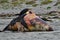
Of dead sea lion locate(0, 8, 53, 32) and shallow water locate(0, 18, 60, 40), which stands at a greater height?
dead sea lion locate(0, 8, 53, 32)

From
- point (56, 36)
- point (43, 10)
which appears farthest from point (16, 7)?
point (56, 36)

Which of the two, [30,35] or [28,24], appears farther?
[28,24]

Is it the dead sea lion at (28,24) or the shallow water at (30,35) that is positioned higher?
the dead sea lion at (28,24)

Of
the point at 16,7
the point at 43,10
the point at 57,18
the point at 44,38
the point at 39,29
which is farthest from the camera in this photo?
the point at 16,7

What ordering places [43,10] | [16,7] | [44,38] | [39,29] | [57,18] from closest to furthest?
[44,38]
[39,29]
[57,18]
[43,10]
[16,7]

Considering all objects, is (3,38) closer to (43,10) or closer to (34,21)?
(34,21)

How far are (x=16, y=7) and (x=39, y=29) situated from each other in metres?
9.36

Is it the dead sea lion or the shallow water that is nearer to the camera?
the shallow water

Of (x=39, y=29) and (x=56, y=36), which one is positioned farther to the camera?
(x=39, y=29)

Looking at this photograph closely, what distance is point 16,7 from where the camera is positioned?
68.4ft

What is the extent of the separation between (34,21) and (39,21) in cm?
13

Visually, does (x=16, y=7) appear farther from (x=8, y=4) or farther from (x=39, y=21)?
(x=39, y=21)

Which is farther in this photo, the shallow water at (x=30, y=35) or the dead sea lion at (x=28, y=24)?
the dead sea lion at (x=28, y=24)

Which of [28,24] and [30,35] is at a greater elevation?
[28,24]
